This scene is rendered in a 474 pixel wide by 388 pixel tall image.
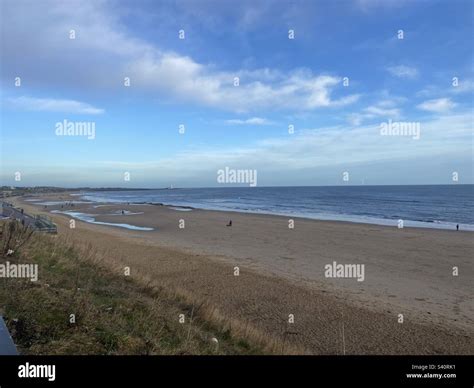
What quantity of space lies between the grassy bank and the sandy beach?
5.50ft

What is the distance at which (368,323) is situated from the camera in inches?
397

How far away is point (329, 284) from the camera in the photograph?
14.4 m

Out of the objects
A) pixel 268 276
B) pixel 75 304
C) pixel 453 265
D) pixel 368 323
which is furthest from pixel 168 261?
pixel 453 265

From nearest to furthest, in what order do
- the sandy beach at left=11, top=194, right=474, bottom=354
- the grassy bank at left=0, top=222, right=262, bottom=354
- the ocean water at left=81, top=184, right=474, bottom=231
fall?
the grassy bank at left=0, top=222, right=262, bottom=354
the sandy beach at left=11, top=194, right=474, bottom=354
the ocean water at left=81, top=184, right=474, bottom=231

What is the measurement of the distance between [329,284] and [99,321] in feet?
34.2

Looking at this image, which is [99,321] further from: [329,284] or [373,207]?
[373,207]

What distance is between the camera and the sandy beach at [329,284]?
917 cm

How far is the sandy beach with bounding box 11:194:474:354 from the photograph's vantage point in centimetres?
917

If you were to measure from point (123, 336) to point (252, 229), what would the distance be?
2783 centimetres
